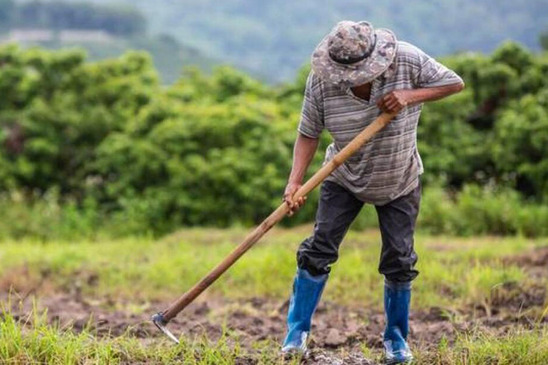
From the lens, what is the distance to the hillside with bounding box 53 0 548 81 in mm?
52719

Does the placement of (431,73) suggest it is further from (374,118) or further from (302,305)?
(302,305)

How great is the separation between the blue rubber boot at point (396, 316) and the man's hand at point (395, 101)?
974 mm

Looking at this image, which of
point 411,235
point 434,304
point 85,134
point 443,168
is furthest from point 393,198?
point 85,134

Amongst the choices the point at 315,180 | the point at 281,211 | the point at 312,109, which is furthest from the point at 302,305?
the point at 312,109

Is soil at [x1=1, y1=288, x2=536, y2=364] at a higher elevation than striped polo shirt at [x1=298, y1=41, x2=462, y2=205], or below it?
below

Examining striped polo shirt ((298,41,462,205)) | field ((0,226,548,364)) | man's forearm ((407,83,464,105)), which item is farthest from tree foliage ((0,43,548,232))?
man's forearm ((407,83,464,105))

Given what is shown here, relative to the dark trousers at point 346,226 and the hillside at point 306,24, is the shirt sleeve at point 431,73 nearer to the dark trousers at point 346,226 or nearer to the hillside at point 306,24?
the dark trousers at point 346,226

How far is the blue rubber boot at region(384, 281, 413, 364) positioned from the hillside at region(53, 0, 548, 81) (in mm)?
41134

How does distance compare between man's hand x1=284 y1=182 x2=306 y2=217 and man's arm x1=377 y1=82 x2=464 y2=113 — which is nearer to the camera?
man's arm x1=377 y1=82 x2=464 y2=113

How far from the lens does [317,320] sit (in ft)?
23.1

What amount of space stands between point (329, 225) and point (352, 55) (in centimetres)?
95

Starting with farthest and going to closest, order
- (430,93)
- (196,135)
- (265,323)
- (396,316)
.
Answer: (196,135)
(265,323)
(396,316)
(430,93)

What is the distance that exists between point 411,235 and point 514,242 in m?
5.65

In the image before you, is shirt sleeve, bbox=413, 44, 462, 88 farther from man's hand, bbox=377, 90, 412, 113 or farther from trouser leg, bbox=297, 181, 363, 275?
trouser leg, bbox=297, 181, 363, 275
